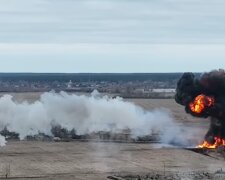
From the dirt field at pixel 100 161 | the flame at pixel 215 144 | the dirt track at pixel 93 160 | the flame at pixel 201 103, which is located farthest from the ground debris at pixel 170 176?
the flame at pixel 215 144

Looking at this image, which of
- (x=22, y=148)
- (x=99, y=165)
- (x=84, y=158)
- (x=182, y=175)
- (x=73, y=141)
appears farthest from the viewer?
(x=73, y=141)

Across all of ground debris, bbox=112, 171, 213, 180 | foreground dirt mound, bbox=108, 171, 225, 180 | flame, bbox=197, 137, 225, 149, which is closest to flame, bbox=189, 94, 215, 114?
flame, bbox=197, 137, 225, 149

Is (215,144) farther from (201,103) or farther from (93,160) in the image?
(93,160)

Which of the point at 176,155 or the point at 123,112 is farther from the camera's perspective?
the point at 123,112

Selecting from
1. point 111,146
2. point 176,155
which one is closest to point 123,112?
point 111,146

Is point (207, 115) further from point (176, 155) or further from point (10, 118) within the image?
point (10, 118)

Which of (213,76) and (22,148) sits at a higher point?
(213,76)

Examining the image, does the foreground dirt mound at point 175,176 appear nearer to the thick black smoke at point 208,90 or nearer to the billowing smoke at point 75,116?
the thick black smoke at point 208,90

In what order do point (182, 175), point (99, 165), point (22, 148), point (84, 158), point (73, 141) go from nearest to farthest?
point (182, 175)
point (99, 165)
point (84, 158)
point (22, 148)
point (73, 141)
